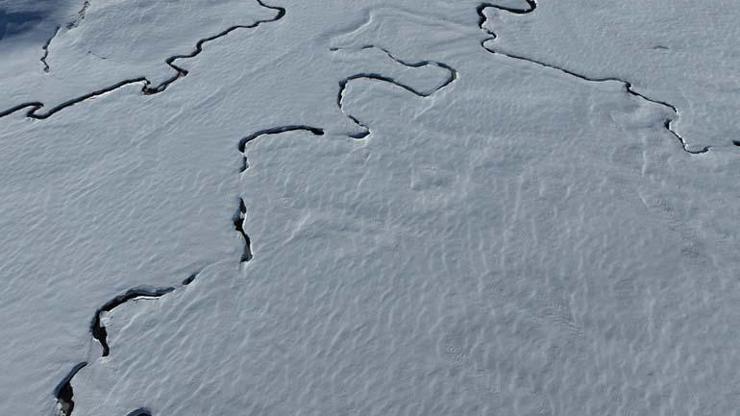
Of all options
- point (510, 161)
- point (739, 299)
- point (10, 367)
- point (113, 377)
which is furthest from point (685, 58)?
point (10, 367)

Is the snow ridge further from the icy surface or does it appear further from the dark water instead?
the dark water

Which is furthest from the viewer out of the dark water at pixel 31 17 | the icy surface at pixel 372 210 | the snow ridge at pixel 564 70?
the dark water at pixel 31 17

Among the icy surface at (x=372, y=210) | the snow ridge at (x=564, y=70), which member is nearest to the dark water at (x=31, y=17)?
the icy surface at (x=372, y=210)

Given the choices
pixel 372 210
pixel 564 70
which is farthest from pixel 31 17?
pixel 564 70

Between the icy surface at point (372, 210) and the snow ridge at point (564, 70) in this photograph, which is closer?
the icy surface at point (372, 210)

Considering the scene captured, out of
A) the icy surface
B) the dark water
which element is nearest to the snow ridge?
the icy surface

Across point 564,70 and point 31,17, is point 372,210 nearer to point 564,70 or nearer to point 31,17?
point 564,70

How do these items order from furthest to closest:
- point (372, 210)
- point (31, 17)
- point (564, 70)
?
point (31, 17), point (564, 70), point (372, 210)

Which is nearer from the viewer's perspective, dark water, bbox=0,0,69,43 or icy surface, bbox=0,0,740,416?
icy surface, bbox=0,0,740,416

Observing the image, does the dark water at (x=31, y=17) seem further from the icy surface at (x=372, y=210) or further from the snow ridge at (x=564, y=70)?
the snow ridge at (x=564, y=70)
